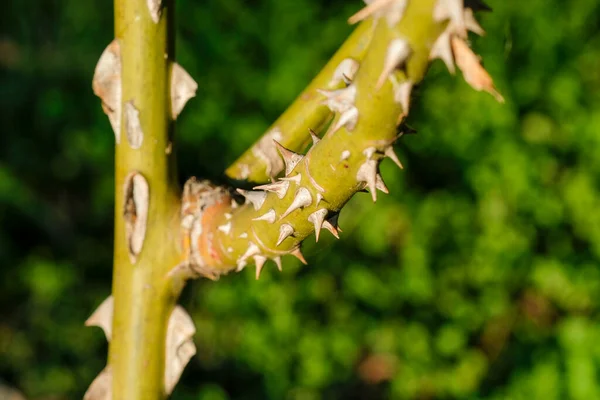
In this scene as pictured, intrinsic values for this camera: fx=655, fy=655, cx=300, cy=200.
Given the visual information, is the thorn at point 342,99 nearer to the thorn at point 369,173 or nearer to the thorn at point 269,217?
the thorn at point 369,173

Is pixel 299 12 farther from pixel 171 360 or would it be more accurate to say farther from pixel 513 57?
pixel 171 360

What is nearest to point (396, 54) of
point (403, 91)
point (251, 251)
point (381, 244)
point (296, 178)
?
point (403, 91)

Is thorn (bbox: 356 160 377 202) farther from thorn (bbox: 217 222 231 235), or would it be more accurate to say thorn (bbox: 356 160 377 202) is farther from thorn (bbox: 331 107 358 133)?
thorn (bbox: 217 222 231 235)

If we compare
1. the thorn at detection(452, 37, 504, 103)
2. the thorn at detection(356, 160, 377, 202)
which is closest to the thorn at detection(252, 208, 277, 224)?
the thorn at detection(356, 160, 377, 202)

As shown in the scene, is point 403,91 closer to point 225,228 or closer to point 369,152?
point 369,152

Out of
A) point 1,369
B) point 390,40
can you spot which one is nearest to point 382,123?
point 390,40

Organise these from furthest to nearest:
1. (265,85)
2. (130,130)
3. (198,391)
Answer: (265,85)
(198,391)
(130,130)
